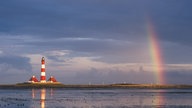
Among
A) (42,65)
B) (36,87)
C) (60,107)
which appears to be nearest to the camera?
(60,107)

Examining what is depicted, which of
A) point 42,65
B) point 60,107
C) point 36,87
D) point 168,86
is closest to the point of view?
point 60,107

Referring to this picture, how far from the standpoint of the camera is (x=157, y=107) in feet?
119

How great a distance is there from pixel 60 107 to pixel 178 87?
342 feet

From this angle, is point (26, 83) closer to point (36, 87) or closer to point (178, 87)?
point (36, 87)

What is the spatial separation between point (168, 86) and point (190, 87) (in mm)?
9782

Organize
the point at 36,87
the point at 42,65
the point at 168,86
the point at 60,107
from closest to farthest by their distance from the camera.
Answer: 1. the point at 60,107
2. the point at 42,65
3. the point at 36,87
4. the point at 168,86

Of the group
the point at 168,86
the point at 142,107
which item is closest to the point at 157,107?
the point at 142,107

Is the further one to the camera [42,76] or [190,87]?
[190,87]

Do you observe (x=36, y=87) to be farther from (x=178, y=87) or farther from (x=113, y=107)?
(x=113, y=107)

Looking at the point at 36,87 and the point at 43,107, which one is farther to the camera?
the point at 36,87

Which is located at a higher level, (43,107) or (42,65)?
Answer: (42,65)

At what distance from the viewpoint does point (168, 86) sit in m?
134

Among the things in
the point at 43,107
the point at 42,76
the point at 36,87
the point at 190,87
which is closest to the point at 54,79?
the point at 36,87

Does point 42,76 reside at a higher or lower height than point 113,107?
higher
